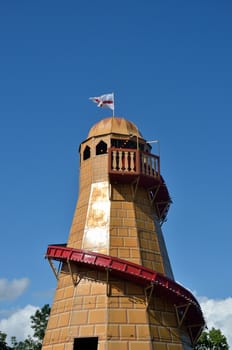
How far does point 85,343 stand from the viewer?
74.9 ft

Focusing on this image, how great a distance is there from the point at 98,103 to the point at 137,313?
46.9 feet

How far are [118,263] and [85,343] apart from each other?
16.9ft

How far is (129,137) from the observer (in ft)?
89.0

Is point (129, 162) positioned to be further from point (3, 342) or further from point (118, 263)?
point (3, 342)

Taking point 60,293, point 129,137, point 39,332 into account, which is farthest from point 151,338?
point 39,332

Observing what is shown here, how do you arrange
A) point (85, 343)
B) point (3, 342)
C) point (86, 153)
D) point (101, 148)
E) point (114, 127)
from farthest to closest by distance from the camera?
point (3, 342), point (86, 153), point (101, 148), point (114, 127), point (85, 343)

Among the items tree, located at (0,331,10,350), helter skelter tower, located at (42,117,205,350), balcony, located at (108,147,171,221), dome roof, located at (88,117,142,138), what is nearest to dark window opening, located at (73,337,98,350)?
helter skelter tower, located at (42,117,205,350)

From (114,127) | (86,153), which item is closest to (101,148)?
(86,153)

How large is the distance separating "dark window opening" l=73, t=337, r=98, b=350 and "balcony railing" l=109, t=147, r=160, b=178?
9155 mm

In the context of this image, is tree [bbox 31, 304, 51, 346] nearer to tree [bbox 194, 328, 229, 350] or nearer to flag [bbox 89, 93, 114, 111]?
tree [bbox 194, 328, 229, 350]

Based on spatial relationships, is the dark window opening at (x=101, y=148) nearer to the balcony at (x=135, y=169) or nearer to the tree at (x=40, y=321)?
the balcony at (x=135, y=169)

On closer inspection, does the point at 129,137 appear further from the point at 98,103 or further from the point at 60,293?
the point at 60,293

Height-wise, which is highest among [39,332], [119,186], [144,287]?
[39,332]

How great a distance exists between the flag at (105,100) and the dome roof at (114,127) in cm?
112
